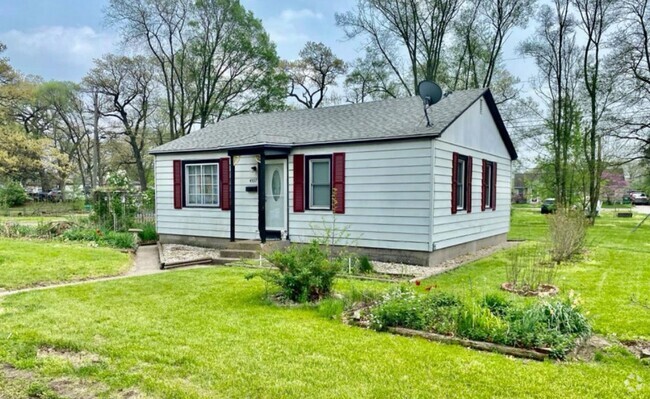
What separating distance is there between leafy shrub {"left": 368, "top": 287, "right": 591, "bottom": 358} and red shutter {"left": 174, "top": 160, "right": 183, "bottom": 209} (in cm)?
897

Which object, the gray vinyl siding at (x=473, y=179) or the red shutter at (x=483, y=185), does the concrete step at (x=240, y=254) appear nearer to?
the gray vinyl siding at (x=473, y=179)

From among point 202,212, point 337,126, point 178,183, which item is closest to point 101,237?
point 178,183

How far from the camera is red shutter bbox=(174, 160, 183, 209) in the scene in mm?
12312

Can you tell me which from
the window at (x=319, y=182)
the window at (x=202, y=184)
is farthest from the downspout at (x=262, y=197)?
the window at (x=202, y=184)

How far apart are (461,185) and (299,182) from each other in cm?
419

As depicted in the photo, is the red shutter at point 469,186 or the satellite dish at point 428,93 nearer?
the satellite dish at point 428,93

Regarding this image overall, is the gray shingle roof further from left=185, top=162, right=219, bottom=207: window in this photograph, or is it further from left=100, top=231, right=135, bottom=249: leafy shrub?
left=100, top=231, right=135, bottom=249: leafy shrub

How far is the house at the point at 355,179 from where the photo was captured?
29.8 ft

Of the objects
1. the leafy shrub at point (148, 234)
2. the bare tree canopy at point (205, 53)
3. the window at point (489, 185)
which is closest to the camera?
the window at point (489, 185)

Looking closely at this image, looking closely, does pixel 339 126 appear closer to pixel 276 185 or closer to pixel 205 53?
pixel 276 185

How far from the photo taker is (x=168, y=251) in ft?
36.7

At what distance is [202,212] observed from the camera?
1202 centimetres

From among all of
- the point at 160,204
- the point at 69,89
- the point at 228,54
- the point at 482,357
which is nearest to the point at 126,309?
the point at 482,357

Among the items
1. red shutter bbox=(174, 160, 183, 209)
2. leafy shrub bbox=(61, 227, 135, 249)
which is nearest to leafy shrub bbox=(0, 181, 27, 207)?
leafy shrub bbox=(61, 227, 135, 249)
